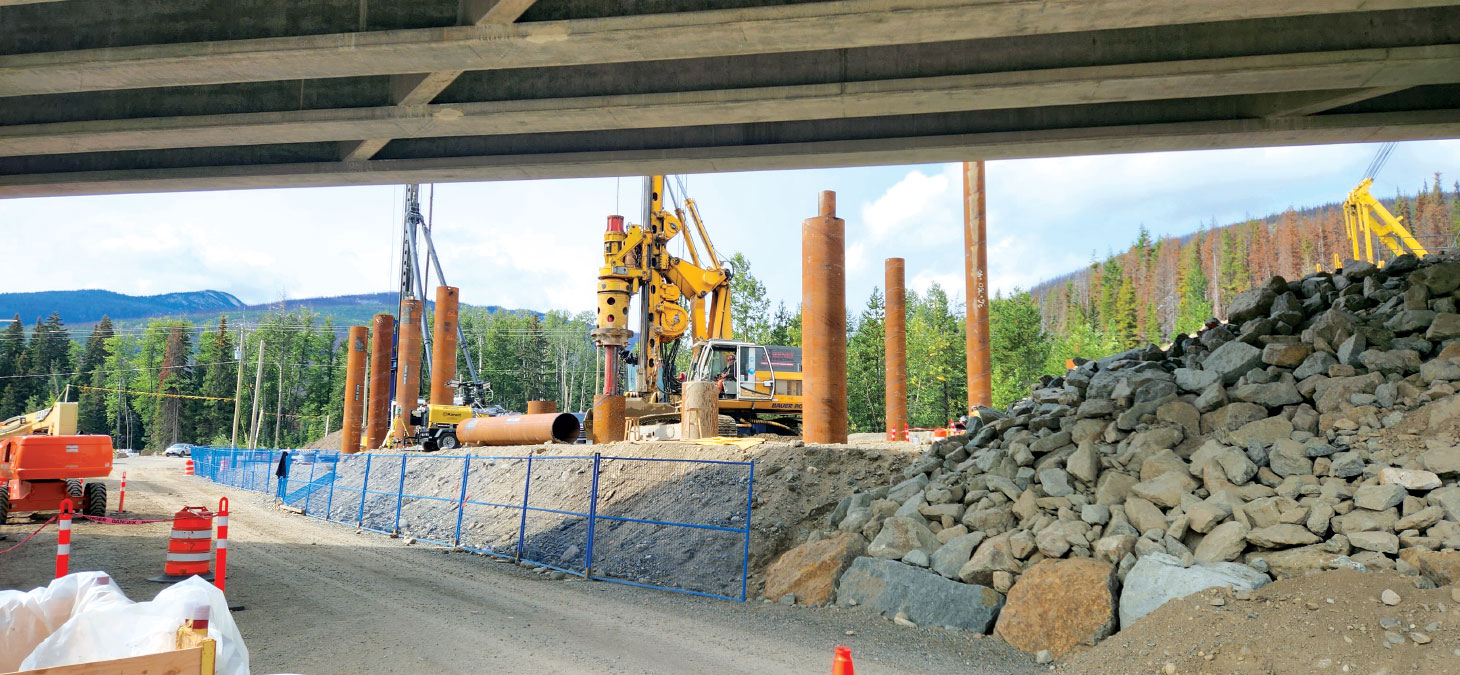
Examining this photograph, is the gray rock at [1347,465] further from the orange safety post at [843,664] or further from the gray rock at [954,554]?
the orange safety post at [843,664]

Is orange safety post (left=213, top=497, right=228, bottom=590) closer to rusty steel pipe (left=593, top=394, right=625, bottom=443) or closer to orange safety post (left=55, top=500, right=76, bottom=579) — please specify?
orange safety post (left=55, top=500, right=76, bottom=579)

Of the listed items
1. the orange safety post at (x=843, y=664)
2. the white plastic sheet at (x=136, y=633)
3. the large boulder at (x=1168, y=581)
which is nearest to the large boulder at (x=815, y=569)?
the large boulder at (x=1168, y=581)

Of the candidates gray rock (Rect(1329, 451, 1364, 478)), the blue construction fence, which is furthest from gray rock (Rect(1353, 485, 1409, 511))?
the blue construction fence

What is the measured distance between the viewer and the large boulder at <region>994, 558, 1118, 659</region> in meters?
7.57

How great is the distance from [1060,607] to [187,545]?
1090 centimetres

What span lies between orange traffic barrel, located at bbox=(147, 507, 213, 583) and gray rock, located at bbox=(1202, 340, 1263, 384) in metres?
12.8

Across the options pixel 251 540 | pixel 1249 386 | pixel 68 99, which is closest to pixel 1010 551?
pixel 1249 386

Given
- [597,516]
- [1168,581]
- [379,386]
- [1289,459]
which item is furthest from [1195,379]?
[379,386]

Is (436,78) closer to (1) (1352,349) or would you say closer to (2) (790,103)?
(2) (790,103)

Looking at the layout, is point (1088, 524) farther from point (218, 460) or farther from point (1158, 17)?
point (218, 460)

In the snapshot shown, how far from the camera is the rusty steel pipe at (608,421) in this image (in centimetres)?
1781

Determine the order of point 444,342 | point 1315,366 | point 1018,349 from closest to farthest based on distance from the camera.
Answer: point 1315,366 → point 444,342 → point 1018,349

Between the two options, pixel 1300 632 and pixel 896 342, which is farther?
pixel 896 342

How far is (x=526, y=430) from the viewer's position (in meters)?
22.6
